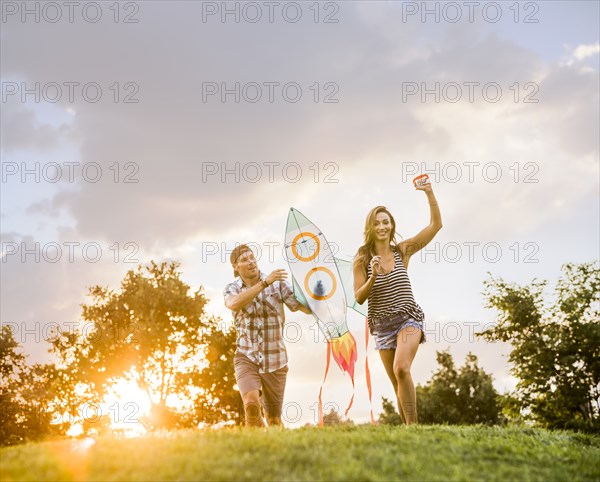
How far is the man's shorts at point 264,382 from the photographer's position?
29.2 feet

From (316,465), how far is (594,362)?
105ft

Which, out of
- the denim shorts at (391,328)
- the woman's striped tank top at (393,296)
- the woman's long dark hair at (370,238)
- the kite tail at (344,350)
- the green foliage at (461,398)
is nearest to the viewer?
the denim shorts at (391,328)

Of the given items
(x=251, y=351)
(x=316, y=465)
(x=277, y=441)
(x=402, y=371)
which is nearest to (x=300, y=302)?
(x=251, y=351)

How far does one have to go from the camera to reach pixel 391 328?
30.0 ft

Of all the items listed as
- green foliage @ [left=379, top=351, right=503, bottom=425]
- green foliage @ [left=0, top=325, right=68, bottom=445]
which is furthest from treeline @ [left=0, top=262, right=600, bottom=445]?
green foliage @ [left=379, top=351, right=503, bottom=425]

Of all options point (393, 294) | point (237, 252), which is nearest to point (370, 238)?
point (393, 294)

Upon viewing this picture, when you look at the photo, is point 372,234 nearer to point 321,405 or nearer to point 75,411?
Result: point 321,405

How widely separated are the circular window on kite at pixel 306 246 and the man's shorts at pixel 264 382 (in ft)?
8.08

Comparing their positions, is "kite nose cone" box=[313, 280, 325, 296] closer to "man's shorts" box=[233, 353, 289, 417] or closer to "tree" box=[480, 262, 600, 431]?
"man's shorts" box=[233, 353, 289, 417]

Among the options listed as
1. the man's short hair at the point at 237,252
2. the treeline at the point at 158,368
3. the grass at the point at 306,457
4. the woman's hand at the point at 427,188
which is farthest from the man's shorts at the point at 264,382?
the treeline at the point at 158,368

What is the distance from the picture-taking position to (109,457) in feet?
21.7

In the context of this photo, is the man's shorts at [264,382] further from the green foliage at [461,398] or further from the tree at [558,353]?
the green foliage at [461,398]

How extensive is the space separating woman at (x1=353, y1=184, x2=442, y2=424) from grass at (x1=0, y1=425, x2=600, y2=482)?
3.14ft

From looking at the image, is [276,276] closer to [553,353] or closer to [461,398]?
[553,353]
